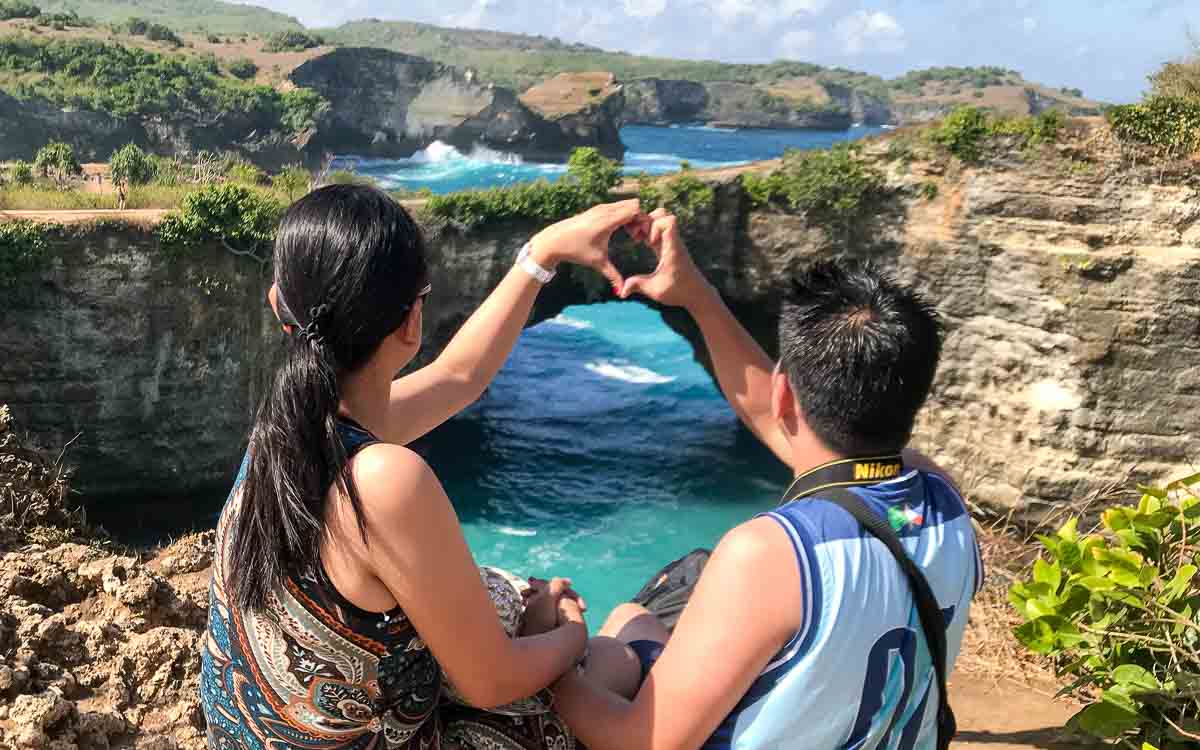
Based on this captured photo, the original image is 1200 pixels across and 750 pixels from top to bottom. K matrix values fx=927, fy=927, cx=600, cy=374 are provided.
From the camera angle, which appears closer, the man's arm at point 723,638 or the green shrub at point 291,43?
the man's arm at point 723,638

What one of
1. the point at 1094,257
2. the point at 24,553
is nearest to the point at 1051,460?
the point at 1094,257

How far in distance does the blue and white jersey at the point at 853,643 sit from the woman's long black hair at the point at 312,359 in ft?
3.00

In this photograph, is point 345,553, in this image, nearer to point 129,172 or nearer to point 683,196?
point 683,196

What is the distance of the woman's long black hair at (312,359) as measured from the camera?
186cm

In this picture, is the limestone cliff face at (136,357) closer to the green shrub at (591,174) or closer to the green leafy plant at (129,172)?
the green leafy plant at (129,172)

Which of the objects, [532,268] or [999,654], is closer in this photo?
[532,268]

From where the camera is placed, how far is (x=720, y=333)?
266cm

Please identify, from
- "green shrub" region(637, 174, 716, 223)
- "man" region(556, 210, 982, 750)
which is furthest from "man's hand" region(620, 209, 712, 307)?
"green shrub" region(637, 174, 716, 223)

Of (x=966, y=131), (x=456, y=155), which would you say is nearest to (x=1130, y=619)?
(x=966, y=131)

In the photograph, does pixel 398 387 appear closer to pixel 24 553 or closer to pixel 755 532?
pixel 755 532

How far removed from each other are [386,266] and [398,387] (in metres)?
0.82

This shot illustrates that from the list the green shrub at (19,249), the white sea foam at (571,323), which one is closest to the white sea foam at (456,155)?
the white sea foam at (571,323)

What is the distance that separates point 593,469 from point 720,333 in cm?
1899

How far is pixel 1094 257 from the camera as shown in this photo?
50.4 feet
